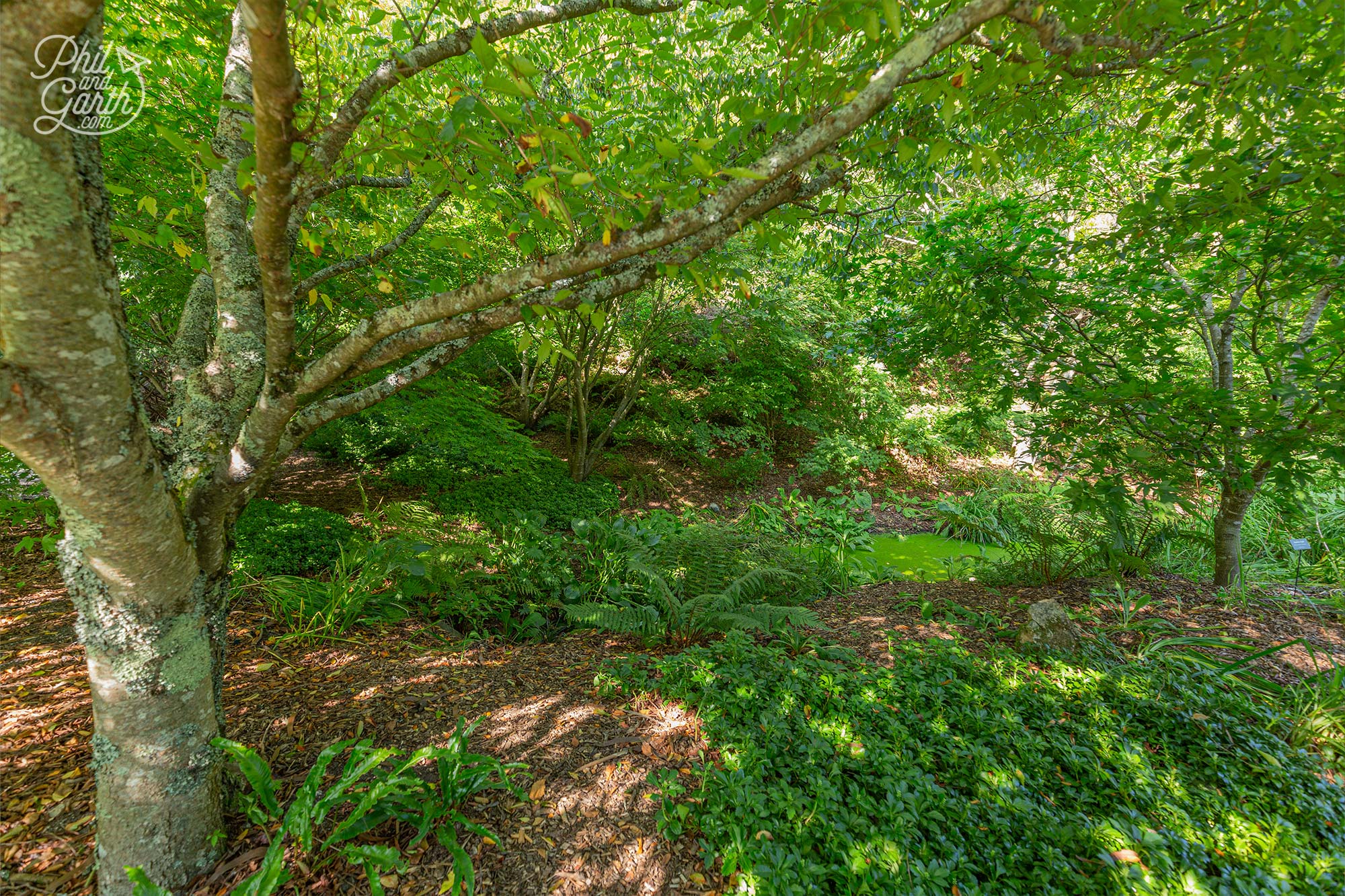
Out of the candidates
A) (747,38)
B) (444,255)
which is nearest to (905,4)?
(747,38)

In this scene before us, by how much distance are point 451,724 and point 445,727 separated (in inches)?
1.1

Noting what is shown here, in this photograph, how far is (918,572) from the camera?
17.9ft

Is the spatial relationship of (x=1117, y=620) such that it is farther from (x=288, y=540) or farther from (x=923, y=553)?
(x=288, y=540)

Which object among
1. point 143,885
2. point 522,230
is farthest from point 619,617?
point 522,230

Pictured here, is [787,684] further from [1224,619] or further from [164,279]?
[164,279]

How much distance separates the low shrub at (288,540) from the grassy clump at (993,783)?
248 centimetres

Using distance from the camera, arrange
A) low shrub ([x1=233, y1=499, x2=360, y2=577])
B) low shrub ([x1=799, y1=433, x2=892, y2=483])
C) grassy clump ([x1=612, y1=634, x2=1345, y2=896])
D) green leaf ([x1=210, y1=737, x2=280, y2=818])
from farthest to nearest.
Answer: low shrub ([x1=799, y1=433, x2=892, y2=483]) < low shrub ([x1=233, y1=499, x2=360, y2=577]) < grassy clump ([x1=612, y1=634, x2=1345, y2=896]) < green leaf ([x1=210, y1=737, x2=280, y2=818])

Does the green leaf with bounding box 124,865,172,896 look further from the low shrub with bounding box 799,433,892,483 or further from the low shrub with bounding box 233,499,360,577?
the low shrub with bounding box 799,433,892,483

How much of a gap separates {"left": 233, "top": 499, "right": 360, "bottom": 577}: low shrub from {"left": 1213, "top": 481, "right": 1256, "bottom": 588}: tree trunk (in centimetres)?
610

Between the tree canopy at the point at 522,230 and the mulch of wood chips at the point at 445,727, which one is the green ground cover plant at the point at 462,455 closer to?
the tree canopy at the point at 522,230

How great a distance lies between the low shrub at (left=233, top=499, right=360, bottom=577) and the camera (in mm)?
3338

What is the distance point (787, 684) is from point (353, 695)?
6.52ft

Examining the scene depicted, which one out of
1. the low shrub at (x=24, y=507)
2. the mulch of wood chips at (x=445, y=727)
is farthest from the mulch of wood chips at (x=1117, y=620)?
the low shrub at (x=24, y=507)

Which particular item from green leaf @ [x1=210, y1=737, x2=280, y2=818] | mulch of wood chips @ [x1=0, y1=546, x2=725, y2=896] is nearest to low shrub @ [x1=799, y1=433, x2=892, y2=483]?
mulch of wood chips @ [x1=0, y1=546, x2=725, y2=896]
